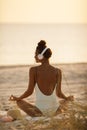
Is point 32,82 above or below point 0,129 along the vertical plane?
Result: above

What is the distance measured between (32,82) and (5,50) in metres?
0.23

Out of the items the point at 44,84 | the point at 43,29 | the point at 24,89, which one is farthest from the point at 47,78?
the point at 43,29

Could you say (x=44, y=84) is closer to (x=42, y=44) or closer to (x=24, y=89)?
(x=24, y=89)

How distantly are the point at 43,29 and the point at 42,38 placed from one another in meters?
0.05

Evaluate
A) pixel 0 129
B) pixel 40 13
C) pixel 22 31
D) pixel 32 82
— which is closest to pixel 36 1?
pixel 40 13

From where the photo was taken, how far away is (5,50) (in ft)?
5.90

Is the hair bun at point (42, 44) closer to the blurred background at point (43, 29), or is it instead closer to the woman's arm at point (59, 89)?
the blurred background at point (43, 29)

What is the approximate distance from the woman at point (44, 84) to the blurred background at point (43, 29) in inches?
1.5

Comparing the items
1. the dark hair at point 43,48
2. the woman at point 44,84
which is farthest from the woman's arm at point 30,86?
the dark hair at point 43,48

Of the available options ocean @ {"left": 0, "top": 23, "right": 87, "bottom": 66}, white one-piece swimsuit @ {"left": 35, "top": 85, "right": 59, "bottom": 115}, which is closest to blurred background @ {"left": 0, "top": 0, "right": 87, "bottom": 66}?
ocean @ {"left": 0, "top": 23, "right": 87, "bottom": 66}

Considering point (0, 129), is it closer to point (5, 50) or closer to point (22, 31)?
point (5, 50)

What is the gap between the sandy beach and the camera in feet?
5.86

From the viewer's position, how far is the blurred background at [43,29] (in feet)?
5.94

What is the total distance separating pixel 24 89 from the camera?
1812 millimetres
